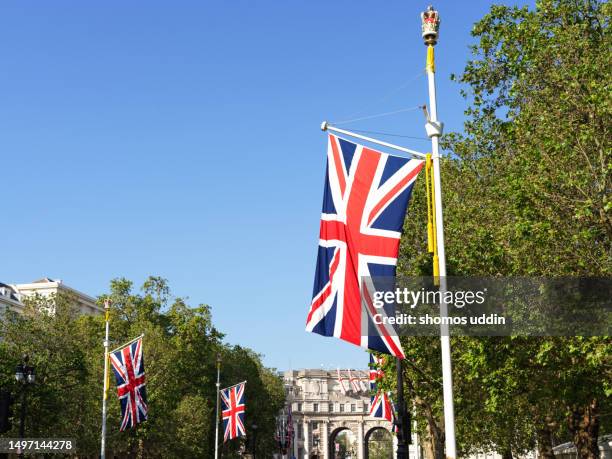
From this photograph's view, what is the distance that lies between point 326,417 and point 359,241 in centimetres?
17580

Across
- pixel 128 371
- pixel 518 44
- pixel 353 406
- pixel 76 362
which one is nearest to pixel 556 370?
pixel 518 44

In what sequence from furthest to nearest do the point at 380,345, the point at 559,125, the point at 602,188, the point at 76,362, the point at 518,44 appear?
1. the point at 76,362
2. the point at 518,44
3. the point at 559,125
4. the point at 602,188
5. the point at 380,345

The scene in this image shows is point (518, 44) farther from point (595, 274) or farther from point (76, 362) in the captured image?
point (76, 362)

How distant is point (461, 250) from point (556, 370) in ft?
17.5

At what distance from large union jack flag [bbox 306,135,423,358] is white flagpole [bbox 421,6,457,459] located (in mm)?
636

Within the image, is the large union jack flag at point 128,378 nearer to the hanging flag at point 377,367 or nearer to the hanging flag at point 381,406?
the hanging flag at point 377,367

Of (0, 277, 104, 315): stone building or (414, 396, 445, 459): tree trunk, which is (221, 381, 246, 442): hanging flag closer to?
(414, 396, 445, 459): tree trunk

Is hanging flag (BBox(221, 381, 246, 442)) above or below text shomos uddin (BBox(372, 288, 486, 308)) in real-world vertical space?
below

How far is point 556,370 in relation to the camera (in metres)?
24.7

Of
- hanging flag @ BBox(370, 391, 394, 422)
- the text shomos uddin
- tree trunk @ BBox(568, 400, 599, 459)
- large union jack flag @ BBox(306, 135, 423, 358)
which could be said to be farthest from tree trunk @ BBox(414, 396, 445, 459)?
large union jack flag @ BBox(306, 135, 423, 358)

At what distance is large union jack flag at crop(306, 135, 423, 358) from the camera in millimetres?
15383

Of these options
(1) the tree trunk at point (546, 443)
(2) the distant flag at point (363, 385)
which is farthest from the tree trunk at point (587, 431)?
(2) the distant flag at point (363, 385)

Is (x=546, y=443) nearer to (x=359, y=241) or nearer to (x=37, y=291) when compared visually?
(x=359, y=241)

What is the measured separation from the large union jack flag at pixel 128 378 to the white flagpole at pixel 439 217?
21284 mm
